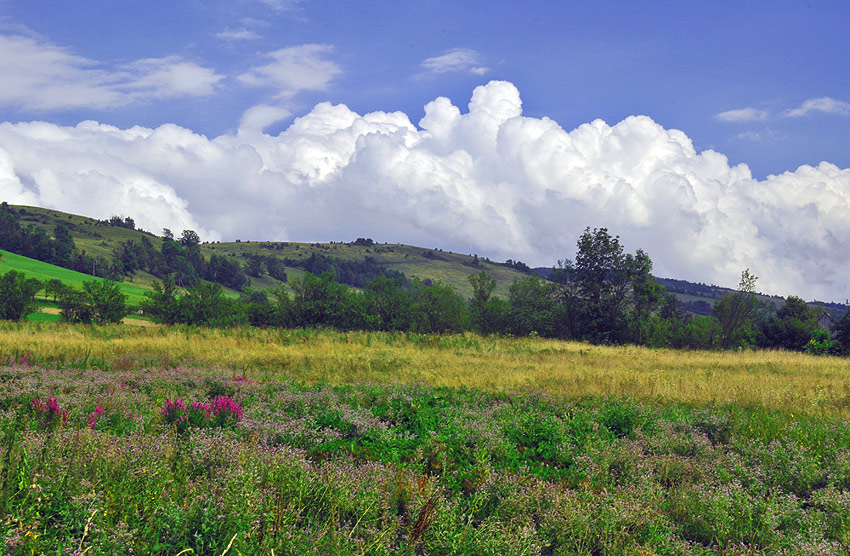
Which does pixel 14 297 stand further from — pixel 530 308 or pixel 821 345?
pixel 821 345

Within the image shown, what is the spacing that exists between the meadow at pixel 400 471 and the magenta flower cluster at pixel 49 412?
0.08 feet

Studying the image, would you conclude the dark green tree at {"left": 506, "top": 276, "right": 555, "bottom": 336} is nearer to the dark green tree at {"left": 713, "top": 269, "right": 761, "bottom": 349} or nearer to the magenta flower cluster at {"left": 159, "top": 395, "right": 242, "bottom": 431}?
the dark green tree at {"left": 713, "top": 269, "right": 761, "bottom": 349}

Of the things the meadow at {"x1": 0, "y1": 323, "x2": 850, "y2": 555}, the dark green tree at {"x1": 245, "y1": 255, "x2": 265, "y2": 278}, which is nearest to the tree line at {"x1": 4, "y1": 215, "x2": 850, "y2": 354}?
the meadow at {"x1": 0, "y1": 323, "x2": 850, "y2": 555}

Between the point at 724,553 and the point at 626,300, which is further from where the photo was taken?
the point at 626,300

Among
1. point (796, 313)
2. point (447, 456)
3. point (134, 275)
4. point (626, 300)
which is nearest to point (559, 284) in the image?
point (626, 300)

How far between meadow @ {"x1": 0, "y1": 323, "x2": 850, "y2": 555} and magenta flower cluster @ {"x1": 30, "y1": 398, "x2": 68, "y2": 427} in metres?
0.02

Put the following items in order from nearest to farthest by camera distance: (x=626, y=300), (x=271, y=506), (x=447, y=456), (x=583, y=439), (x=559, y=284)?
(x=271, y=506) < (x=447, y=456) < (x=583, y=439) < (x=626, y=300) < (x=559, y=284)

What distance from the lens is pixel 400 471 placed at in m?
5.19

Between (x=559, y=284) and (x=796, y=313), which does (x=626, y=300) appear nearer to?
(x=559, y=284)

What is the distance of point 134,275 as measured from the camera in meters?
129

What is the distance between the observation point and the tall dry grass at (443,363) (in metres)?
12.4

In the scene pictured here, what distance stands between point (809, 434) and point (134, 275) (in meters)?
142

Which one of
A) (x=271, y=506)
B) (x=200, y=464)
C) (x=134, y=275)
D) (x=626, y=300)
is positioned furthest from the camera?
(x=134, y=275)

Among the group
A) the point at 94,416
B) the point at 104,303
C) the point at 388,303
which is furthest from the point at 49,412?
the point at 104,303
